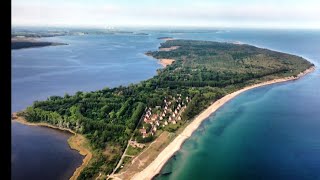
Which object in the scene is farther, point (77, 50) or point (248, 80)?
point (77, 50)

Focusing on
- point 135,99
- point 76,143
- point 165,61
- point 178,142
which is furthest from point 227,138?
point 165,61

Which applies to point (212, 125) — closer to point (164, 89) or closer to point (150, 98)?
point (150, 98)

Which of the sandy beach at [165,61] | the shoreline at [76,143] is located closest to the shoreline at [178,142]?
the shoreline at [76,143]

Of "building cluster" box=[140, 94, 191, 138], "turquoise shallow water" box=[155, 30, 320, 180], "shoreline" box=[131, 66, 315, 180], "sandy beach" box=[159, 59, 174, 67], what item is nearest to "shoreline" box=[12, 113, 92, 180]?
"shoreline" box=[131, 66, 315, 180]

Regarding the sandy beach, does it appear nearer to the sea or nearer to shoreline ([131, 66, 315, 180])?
the sea
